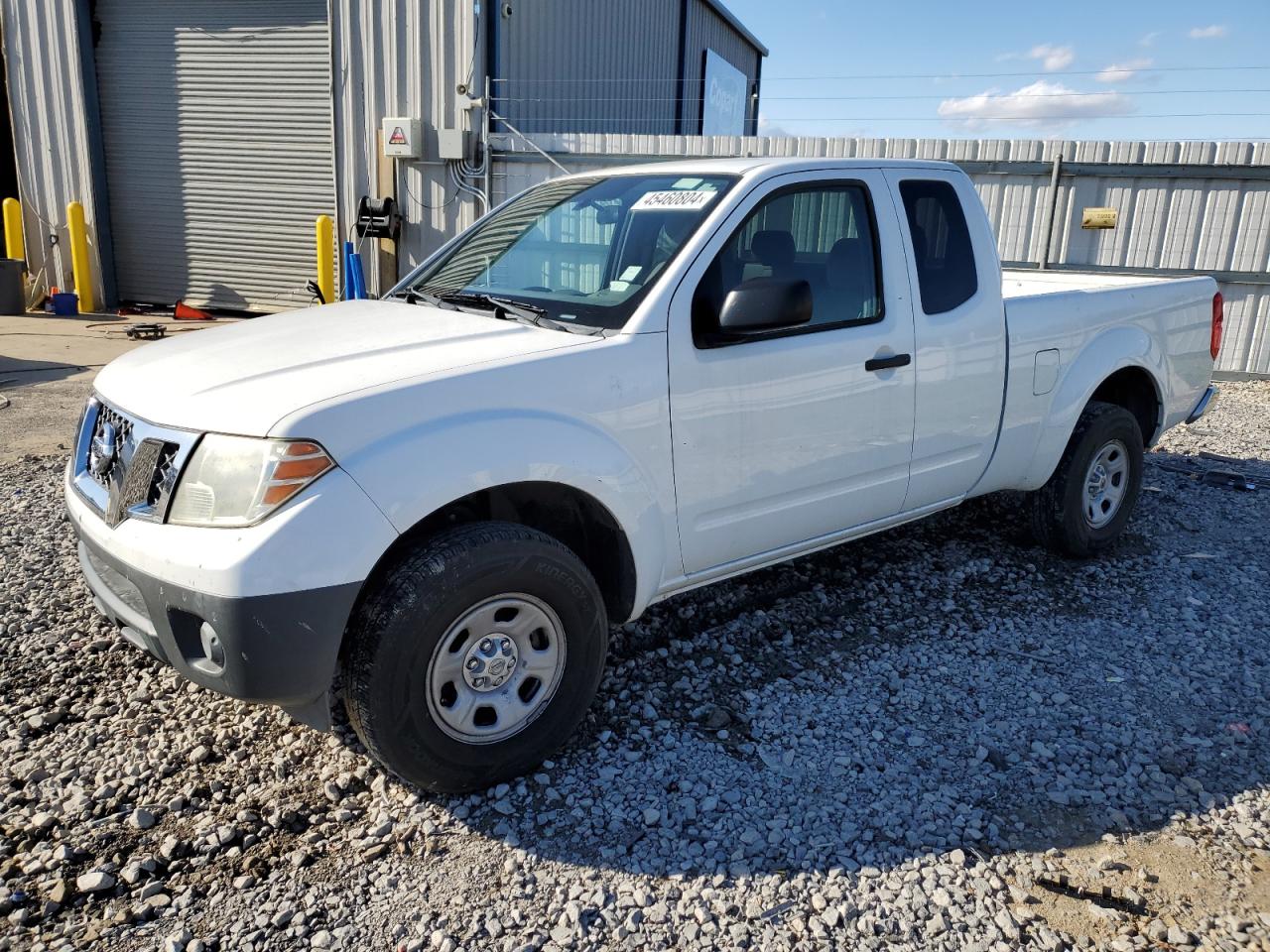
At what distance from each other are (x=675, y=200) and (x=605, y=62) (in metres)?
12.4

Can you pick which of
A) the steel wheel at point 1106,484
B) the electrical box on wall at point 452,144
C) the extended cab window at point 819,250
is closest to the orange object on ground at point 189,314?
the electrical box on wall at point 452,144

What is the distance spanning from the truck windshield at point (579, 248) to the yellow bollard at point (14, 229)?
12.6 m

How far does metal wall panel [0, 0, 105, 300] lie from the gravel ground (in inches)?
455

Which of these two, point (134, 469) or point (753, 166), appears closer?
point (134, 469)

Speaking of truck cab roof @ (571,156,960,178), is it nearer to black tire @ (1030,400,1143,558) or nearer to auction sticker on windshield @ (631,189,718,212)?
auction sticker on windshield @ (631,189,718,212)

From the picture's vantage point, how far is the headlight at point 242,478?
2.59 metres

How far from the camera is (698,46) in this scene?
20031 millimetres

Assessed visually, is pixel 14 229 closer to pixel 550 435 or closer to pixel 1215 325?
pixel 550 435

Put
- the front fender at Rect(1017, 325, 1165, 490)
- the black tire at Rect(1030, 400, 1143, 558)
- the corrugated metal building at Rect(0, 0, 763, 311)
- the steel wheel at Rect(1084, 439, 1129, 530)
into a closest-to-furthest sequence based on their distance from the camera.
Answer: the front fender at Rect(1017, 325, 1165, 490) < the black tire at Rect(1030, 400, 1143, 558) < the steel wheel at Rect(1084, 439, 1129, 530) < the corrugated metal building at Rect(0, 0, 763, 311)

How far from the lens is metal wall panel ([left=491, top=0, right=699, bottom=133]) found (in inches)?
485

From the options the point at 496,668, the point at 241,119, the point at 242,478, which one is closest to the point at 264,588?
the point at 242,478

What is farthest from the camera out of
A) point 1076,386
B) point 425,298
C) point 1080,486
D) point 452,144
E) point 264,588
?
point 452,144

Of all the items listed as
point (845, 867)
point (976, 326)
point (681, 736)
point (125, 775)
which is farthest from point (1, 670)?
point (976, 326)

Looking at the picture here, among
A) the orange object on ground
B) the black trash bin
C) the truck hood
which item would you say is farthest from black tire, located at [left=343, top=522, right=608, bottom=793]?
the black trash bin
